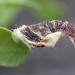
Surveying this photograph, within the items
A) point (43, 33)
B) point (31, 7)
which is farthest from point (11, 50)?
point (31, 7)

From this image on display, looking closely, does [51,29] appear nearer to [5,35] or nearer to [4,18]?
[5,35]

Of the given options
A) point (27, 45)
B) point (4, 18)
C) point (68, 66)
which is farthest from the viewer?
point (68, 66)

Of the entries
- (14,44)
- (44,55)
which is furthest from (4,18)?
(44,55)

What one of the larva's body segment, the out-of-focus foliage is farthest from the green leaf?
the out-of-focus foliage

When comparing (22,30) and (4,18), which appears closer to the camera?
(22,30)

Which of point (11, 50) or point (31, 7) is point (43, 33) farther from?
point (31, 7)
